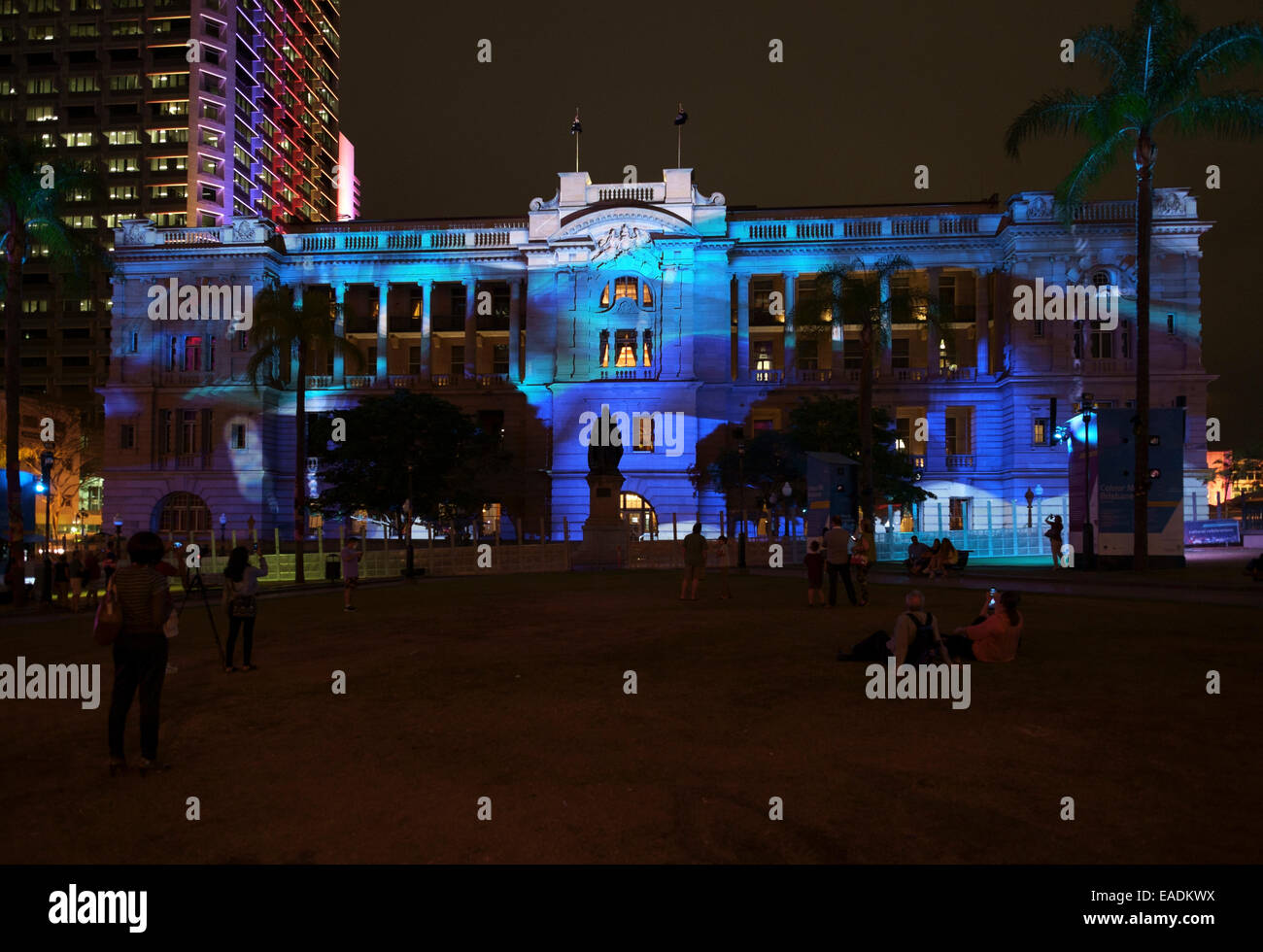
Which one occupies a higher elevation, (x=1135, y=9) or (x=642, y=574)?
(x=1135, y=9)

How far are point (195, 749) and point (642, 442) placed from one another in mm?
42388

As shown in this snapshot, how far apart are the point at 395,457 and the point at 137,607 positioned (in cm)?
3533

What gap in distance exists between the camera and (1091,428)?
1069 inches

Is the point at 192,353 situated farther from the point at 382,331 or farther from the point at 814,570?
the point at 814,570

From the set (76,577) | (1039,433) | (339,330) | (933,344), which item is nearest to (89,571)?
(76,577)

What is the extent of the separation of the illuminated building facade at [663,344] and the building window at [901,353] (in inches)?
6.0

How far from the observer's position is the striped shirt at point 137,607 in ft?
22.4

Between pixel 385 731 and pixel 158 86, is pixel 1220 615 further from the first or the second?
pixel 158 86

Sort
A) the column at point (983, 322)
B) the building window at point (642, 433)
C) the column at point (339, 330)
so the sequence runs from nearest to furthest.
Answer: the building window at point (642, 433) → the column at point (983, 322) → the column at point (339, 330)

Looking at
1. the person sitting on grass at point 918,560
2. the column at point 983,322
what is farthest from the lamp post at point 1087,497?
the column at point 983,322

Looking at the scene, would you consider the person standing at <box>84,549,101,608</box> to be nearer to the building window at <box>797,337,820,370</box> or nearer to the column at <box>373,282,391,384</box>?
the column at <box>373,282,391,384</box>

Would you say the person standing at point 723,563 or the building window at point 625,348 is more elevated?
the building window at point 625,348

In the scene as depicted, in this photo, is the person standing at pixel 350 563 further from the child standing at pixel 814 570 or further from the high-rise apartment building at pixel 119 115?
the high-rise apartment building at pixel 119 115

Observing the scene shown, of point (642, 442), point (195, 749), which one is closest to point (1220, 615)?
point (195, 749)
